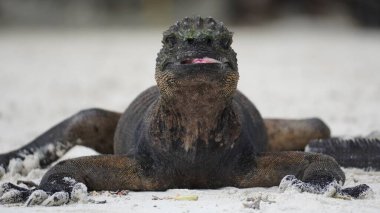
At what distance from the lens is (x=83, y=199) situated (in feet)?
18.0

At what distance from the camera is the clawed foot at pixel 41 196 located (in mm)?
5352

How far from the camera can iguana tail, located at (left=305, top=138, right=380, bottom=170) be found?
7.21m

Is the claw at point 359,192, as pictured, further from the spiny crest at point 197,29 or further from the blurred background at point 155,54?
the blurred background at point 155,54

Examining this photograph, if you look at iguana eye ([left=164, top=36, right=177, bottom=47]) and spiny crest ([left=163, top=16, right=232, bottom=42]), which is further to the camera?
iguana eye ([left=164, top=36, right=177, bottom=47])

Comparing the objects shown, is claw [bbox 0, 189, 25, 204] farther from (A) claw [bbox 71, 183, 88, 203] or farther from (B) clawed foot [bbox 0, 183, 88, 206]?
(A) claw [bbox 71, 183, 88, 203]

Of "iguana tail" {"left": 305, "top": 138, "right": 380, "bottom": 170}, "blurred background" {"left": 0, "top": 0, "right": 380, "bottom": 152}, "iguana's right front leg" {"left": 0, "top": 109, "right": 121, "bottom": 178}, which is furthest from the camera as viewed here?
"blurred background" {"left": 0, "top": 0, "right": 380, "bottom": 152}

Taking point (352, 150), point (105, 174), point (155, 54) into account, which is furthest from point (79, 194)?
point (155, 54)

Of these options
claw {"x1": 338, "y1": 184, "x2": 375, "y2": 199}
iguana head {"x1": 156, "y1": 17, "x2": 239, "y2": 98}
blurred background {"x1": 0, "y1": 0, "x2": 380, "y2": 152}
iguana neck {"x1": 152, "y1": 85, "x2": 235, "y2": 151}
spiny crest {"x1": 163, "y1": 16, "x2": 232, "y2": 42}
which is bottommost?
blurred background {"x1": 0, "y1": 0, "x2": 380, "y2": 152}

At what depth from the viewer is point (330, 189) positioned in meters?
5.51

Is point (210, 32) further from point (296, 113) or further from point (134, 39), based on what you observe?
point (134, 39)

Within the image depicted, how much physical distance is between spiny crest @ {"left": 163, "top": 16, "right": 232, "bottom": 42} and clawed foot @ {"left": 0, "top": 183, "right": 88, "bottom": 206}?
46.2 inches

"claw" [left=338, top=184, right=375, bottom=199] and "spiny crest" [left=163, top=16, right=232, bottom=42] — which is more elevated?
"spiny crest" [left=163, top=16, right=232, bottom=42]

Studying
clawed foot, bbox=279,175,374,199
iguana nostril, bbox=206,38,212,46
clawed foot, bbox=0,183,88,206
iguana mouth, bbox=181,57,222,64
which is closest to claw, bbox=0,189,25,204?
clawed foot, bbox=0,183,88,206

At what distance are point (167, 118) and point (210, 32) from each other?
71 centimetres
